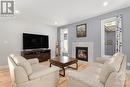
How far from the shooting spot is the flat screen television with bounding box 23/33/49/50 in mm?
5044

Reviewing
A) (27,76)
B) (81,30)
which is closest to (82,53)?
(81,30)

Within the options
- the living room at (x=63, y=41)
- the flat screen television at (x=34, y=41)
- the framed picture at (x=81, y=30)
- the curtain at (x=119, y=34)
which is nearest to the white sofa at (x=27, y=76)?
the living room at (x=63, y=41)

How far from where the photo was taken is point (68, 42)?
6.11m

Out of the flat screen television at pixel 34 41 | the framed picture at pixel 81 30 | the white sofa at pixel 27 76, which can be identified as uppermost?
the framed picture at pixel 81 30

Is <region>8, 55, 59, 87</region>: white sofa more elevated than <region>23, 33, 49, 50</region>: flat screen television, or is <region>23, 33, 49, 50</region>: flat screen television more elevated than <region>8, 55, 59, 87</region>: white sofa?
<region>23, 33, 49, 50</region>: flat screen television

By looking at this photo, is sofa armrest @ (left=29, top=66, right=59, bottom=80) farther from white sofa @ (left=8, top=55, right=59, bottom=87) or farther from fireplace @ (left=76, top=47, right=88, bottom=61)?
fireplace @ (left=76, top=47, right=88, bottom=61)

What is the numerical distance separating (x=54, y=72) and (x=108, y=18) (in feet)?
10.8

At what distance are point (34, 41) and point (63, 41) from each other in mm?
2138

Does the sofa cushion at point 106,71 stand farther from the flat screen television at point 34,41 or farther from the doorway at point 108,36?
the flat screen television at point 34,41

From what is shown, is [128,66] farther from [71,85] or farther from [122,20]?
[71,85]

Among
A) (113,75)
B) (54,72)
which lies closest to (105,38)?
(54,72)

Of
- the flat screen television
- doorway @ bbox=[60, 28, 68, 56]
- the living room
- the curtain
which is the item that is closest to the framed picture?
the living room

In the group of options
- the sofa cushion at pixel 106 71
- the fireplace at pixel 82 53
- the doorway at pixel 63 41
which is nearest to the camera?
the sofa cushion at pixel 106 71

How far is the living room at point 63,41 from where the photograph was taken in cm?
201
